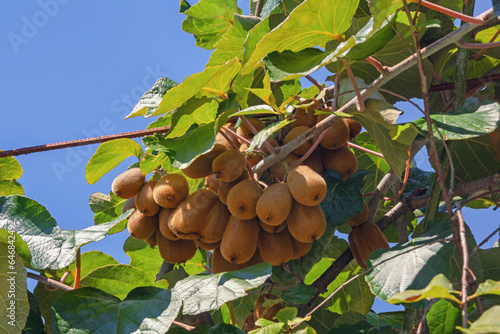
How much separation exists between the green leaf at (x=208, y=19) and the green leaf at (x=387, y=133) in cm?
69

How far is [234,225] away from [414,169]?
3.21 ft

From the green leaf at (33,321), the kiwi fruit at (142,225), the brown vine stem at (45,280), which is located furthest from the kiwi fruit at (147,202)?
the green leaf at (33,321)

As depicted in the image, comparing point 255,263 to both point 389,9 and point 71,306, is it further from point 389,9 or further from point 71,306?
point 389,9

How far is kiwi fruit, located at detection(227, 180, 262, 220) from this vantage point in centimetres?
123

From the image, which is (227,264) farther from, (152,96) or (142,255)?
(142,255)

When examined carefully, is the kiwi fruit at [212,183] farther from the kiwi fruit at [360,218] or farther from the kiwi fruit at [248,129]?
the kiwi fruit at [360,218]

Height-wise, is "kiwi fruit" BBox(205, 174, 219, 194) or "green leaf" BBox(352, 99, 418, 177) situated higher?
"kiwi fruit" BBox(205, 174, 219, 194)

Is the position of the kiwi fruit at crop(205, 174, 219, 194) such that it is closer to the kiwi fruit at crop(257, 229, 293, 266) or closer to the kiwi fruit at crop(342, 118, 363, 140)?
the kiwi fruit at crop(257, 229, 293, 266)

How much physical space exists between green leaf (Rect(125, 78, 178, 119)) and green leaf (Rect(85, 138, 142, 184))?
8 centimetres

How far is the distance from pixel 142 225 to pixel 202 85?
0.38 m

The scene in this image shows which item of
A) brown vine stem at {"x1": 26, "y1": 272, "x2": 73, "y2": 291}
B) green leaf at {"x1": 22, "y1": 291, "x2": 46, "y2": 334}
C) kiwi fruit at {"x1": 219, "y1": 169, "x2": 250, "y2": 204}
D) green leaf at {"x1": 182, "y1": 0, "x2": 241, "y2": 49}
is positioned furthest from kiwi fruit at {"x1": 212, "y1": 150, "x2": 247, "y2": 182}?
green leaf at {"x1": 182, "y1": 0, "x2": 241, "y2": 49}

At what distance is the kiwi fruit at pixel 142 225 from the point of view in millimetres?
1375

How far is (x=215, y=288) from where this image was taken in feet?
3.86

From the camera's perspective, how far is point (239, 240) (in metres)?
1.24
